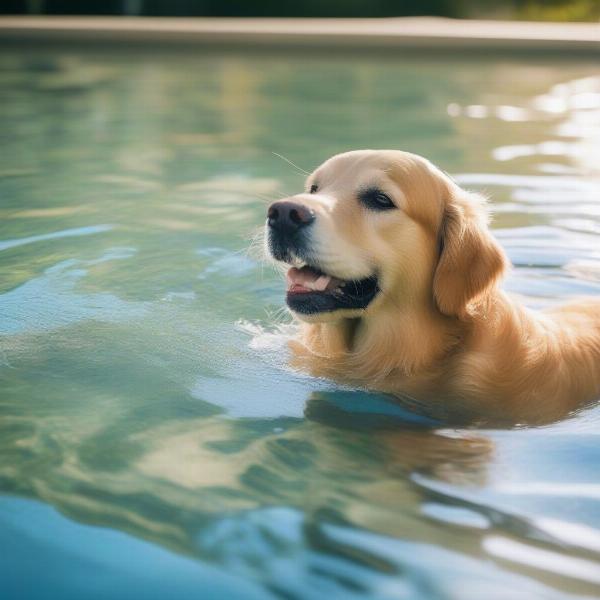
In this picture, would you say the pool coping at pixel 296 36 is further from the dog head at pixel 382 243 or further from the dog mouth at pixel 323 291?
the dog mouth at pixel 323 291

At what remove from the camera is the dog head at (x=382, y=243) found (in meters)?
4.12

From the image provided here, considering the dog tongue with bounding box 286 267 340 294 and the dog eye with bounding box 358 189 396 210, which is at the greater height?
the dog eye with bounding box 358 189 396 210

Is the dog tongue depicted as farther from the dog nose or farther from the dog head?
the dog nose

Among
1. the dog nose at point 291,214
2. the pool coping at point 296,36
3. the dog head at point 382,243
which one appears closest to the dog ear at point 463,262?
the dog head at point 382,243

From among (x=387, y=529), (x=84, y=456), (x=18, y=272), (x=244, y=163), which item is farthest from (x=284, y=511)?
(x=244, y=163)

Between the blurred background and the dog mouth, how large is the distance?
18540 millimetres

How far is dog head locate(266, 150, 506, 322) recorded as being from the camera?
4.12 meters

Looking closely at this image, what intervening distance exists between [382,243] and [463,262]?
38cm

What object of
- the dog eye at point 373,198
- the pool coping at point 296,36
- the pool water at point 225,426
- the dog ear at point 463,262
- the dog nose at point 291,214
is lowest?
the pool water at point 225,426

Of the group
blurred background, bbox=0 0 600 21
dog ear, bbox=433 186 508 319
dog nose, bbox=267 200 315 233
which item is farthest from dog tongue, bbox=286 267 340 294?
blurred background, bbox=0 0 600 21

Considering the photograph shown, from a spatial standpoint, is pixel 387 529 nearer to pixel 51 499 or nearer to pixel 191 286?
pixel 51 499

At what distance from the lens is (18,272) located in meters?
5.92

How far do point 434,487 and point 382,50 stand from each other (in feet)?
47.2

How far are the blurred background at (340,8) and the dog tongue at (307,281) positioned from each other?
1856cm
